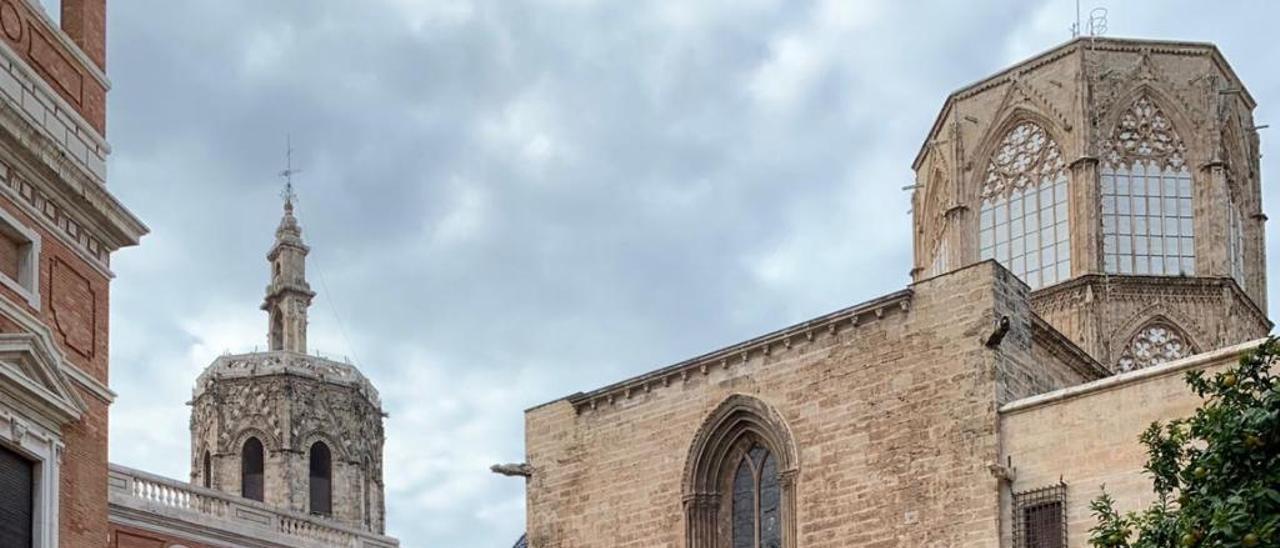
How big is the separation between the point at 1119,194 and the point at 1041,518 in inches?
431

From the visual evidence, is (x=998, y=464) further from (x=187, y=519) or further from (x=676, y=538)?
(x=187, y=519)

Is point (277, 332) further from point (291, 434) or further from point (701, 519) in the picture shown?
point (701, 519)

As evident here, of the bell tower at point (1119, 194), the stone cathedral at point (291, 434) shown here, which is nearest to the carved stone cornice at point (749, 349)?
the bell tower at point (1119, 194)

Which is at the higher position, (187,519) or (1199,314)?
(1199,314)

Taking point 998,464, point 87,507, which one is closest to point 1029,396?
point 998,464

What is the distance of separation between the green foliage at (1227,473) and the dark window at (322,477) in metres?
36.6

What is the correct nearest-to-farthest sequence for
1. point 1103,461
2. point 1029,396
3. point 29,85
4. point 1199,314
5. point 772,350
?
1. point 29,85
2. point 1103,461
3. point 1029,396
4. point 772,350
5. point 1199,314

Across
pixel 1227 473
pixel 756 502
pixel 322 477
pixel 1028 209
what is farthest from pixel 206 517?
pixel 1227 473

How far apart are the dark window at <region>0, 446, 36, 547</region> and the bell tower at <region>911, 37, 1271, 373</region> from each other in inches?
796

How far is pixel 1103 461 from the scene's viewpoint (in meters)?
20.5

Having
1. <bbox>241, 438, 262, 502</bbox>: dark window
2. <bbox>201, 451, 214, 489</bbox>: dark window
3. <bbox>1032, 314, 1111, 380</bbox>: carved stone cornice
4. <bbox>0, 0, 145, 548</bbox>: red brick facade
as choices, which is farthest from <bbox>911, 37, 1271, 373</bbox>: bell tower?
<bbox>201, 451, 214, 489</bbox>: dark window

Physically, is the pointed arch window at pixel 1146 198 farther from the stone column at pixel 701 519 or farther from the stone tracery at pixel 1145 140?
the stone column at pixel 701 519

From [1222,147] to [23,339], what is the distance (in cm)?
2341

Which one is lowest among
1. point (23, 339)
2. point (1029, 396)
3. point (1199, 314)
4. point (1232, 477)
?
point (1232, 477)
